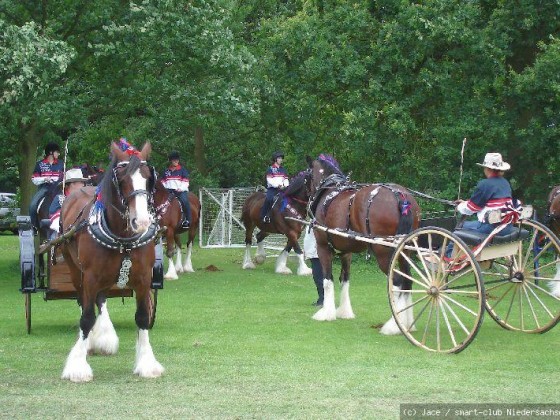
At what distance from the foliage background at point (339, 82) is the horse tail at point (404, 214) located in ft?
25.9

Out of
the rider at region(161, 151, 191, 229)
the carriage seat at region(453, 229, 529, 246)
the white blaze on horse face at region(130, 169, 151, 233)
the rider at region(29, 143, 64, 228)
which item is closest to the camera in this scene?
the white blaze on horse face at region(130, 169, 151, 233)

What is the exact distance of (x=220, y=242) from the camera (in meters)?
30.8

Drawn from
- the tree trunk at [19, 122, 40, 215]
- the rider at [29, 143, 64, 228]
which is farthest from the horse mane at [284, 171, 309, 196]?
the tree trunk at [19, 122, 40, 215]

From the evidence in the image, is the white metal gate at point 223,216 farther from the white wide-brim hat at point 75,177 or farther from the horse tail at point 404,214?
the horse tail at point 404,214

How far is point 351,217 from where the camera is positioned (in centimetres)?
1309

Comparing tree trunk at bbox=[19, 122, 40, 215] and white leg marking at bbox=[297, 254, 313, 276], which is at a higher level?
tree trunk at bbox=[19, 122, 40, 215]

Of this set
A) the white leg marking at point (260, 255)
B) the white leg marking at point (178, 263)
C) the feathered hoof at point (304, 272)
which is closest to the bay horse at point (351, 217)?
the feathered hoof at point (304, 272)

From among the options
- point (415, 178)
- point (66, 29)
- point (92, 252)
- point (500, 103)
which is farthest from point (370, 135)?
point (92, 252)

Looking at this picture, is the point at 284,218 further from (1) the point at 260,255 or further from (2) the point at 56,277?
(2) the point at 56,277

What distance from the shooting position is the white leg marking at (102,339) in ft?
35.6

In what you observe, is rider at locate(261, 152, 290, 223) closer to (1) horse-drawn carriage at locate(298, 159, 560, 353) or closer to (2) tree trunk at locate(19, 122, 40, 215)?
(2) tree trunk at locate(19, 122, 40, 215)

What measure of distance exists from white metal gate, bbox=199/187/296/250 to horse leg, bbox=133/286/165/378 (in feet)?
65.4

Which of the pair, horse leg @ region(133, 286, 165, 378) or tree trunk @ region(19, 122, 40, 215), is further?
tree trunk @ region(19, 122, 40, 215)

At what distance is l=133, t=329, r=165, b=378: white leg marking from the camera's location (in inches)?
371
